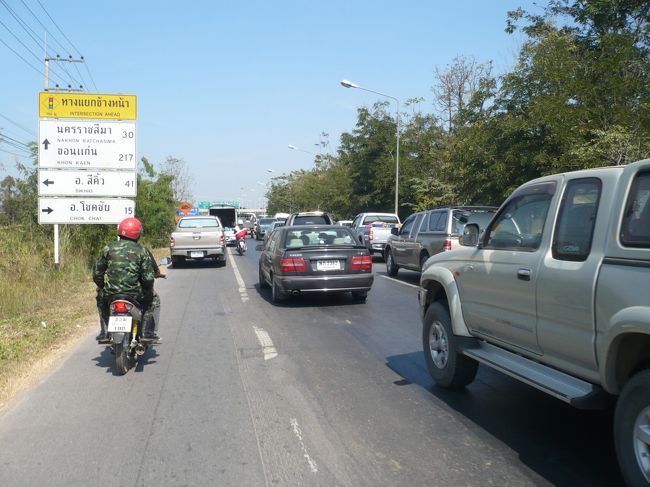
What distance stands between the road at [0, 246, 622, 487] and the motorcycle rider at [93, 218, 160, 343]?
2.56 feet

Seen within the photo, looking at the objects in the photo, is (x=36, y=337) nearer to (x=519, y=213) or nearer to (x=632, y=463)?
(x=519, y=213)

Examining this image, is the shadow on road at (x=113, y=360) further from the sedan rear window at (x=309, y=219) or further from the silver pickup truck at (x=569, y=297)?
the sedan rear window at (x=309, y=219)

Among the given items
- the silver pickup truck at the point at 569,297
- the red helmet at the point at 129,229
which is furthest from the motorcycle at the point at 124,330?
the silver pickup truck at the point at 569,297

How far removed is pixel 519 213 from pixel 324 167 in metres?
64.5

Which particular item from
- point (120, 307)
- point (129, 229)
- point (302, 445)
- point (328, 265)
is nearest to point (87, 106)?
point (328, 265)

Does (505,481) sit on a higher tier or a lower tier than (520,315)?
lower

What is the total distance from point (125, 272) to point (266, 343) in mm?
2324

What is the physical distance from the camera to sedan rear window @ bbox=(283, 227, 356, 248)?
38.7ft

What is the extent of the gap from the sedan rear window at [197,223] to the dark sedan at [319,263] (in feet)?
36.0

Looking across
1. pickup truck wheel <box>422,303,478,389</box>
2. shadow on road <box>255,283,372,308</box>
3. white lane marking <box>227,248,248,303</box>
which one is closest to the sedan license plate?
shadow on road <box>255,283,372,308</box>

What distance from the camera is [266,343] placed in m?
8.24

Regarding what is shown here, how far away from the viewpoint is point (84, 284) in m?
15.4

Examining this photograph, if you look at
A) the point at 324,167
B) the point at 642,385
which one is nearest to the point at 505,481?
the point at 642,385

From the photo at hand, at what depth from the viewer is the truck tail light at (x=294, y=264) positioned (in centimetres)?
1126
